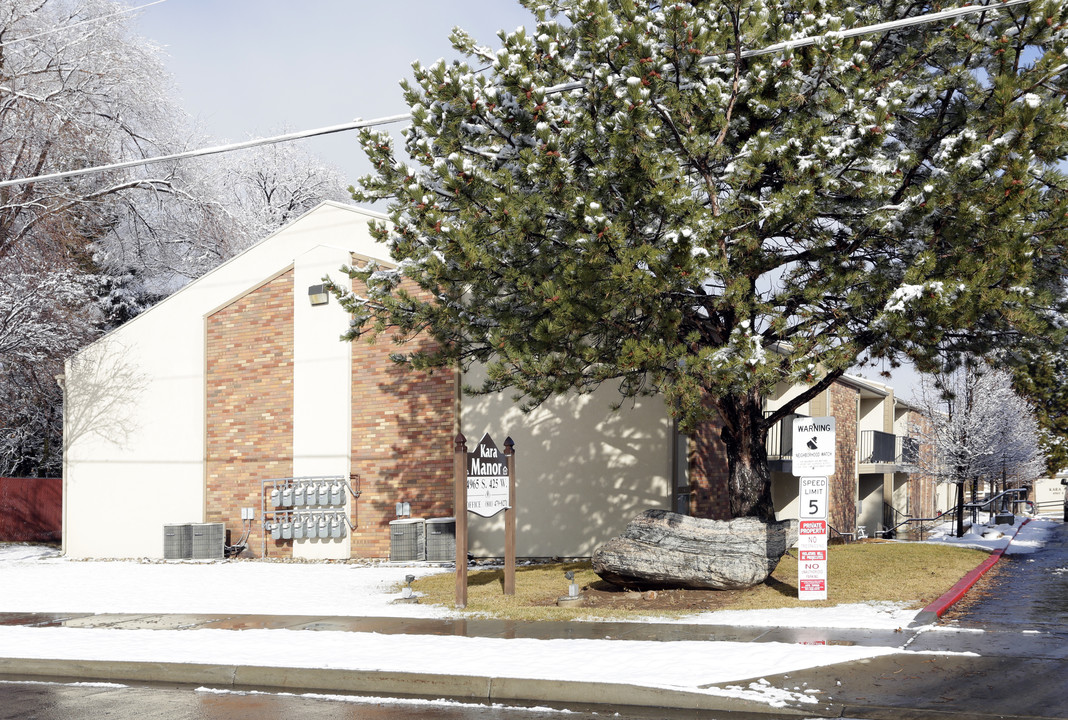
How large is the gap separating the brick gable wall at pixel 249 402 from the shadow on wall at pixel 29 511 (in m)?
10.0

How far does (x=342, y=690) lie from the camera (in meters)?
9.33

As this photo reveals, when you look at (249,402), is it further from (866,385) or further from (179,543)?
(866,385)

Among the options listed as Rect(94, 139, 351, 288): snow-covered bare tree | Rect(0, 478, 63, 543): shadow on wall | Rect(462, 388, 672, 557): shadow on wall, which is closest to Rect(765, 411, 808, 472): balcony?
Rect(462, 388, 672, 557): shadow on wall

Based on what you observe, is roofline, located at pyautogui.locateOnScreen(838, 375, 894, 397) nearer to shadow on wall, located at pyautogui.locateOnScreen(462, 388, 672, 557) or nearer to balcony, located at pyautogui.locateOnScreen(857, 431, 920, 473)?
balcony, located at pyautogui.locateOnScreen(857, 431, 920, 473)

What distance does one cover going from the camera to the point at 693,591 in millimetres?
14078

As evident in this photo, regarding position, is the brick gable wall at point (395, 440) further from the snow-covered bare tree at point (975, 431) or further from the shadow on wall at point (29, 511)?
the snow-covered bare tree at point (975, 431)

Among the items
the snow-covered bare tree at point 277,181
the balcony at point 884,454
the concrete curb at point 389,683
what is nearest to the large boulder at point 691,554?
the concrete curb at point 389,683

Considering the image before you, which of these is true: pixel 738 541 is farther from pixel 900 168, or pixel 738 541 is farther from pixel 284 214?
pixel 284 214

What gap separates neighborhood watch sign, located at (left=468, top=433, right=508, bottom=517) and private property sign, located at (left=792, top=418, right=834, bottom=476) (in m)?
4.08

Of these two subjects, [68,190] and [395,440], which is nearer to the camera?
[395,440]

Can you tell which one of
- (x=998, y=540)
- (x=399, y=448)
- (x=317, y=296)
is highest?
(x=317, y=296)

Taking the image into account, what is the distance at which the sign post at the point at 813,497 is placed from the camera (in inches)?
514

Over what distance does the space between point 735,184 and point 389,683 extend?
7.26m

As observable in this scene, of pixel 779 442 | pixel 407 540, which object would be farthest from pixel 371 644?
pixel 779 442
